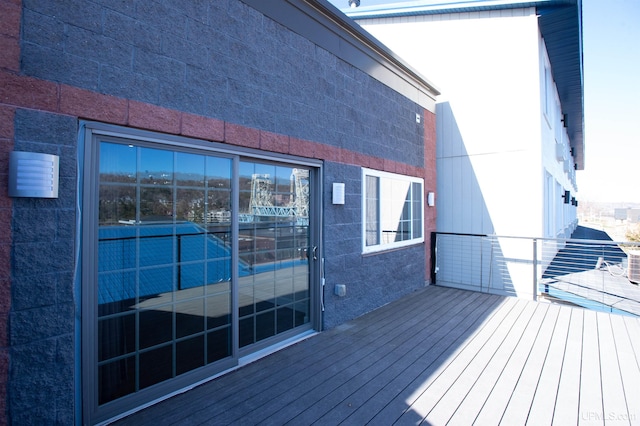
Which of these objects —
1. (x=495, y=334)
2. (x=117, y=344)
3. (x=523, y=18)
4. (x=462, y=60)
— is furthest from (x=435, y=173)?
(x=117, y=344)

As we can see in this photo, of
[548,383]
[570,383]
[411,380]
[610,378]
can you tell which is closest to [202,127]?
[411,380]

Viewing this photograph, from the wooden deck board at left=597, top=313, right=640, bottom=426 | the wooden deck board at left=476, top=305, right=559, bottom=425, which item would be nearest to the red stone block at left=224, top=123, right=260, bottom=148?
the wooden deck board at left=476, top=305, right=559, bottom=425

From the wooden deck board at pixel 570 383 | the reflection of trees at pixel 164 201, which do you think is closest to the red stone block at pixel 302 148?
the reflection of trees at pixel 164 201

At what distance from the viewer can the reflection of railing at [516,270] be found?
597 cm

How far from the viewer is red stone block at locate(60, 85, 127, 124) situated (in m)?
2.18

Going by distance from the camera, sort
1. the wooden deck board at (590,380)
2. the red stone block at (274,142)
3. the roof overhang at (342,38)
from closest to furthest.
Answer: the wooden deck board at (590,380) < the red stone block at (274,142) < the roof overhang at (342,38)

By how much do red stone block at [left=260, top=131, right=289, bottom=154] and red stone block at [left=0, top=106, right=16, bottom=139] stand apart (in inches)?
74.6

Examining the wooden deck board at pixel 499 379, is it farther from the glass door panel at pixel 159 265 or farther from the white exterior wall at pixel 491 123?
the white exterior wall at pixel 491 123

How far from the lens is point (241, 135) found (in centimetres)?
324

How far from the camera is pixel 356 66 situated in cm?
480

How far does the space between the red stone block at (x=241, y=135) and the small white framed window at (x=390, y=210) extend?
2.01m

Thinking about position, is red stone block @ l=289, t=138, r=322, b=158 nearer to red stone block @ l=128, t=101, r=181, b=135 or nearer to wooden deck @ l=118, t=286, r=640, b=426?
red stone block @ l=128, t=101, r=181, b=135

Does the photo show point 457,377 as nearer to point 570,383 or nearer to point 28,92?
point 570,383

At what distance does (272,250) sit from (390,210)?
2625mm
